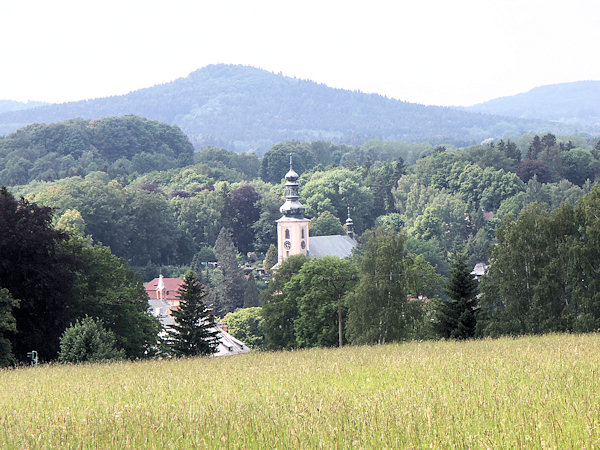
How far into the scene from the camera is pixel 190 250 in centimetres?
15775

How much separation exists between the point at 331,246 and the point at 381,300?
92036mm

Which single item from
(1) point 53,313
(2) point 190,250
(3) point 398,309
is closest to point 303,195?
(2) point 190,250

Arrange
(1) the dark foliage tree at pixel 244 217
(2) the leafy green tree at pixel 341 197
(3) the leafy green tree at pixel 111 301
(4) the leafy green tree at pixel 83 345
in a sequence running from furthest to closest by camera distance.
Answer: (2) the leafy green tree at pixel 341 197, (1) the dark foliage tree at pixel 244 217, (3) the leafy green tree at pixel 111 301, (4) the leafy green tree at pixel 83 345

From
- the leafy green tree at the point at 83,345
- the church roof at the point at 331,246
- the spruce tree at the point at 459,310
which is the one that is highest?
the leafy green tree at the point at 83,345

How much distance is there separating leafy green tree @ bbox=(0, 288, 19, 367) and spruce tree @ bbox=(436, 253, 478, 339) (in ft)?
64.6

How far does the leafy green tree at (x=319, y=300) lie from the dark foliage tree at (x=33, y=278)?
2636cm

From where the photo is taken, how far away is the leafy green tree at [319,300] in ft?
204

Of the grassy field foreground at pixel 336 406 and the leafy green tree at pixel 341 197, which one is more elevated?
the grassy field foreground at pixel 336 406

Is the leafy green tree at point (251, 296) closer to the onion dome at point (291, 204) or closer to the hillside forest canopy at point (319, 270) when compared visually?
the hillside forest canopy at point (319, 270)

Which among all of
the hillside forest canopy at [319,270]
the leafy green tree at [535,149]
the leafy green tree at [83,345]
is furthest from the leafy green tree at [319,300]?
the leafy green tree at [535,149]

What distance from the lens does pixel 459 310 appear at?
43.8 meters

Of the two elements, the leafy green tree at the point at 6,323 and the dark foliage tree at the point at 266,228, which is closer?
the leafy green tree at the point at 6,323

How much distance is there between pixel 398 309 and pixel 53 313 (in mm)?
22069

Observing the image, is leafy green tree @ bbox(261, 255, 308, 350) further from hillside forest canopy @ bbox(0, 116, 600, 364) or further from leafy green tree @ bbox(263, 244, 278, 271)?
leafy green tree @ bbox(263, 244, 278, 271)
